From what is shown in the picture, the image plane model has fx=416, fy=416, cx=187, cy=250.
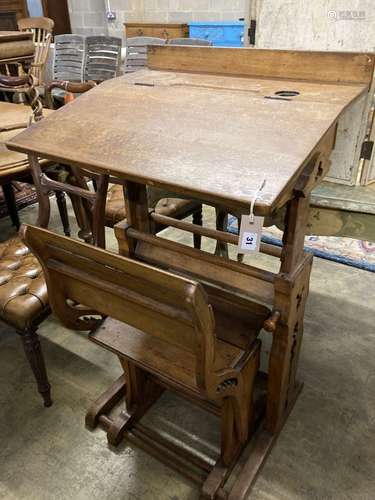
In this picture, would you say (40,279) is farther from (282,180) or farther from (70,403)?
(282,180)

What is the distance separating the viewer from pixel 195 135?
108cm

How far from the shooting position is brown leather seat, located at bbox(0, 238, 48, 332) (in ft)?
4.81

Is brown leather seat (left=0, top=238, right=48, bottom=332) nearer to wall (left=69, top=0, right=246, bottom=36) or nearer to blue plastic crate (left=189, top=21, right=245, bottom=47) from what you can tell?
blue plastic crate (left=189, top=21, right=245, bottom=47)

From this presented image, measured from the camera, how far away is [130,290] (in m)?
0.94

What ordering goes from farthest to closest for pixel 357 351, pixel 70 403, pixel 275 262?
pixel 275 262 → pixel 357 351 → pixel 70 403

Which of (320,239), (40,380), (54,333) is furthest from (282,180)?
(320,239)

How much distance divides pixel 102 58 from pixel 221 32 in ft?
5.03

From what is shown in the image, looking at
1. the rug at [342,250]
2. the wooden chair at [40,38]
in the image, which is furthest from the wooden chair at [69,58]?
the rug at [342,250]

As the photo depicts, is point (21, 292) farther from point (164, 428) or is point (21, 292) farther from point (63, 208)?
point (63, 208)

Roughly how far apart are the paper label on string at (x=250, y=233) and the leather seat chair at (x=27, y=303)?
2.84ft

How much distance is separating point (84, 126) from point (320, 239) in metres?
1.96

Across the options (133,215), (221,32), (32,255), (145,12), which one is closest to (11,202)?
(32,255)

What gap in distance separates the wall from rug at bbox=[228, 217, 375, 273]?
3.53m

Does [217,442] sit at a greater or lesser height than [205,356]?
lesser
